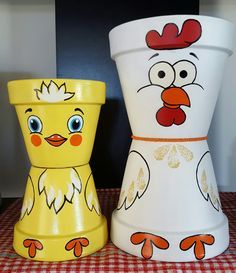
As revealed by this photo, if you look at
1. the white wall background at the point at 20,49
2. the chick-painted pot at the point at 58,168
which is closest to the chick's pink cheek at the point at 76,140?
the chick-painted pot at the point at 58,168

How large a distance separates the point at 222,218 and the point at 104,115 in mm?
341

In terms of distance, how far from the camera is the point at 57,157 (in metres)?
0.40

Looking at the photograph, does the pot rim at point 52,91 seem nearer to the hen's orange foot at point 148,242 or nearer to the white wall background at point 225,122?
the hen's orange foot at point 148,242

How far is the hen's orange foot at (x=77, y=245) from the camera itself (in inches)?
15.2

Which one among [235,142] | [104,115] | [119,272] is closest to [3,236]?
[119,272]

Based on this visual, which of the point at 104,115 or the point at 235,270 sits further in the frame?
the point at 104,115

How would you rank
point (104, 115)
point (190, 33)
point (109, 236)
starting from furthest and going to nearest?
point (104, 115) < point (109, 236) < point (190, 33)

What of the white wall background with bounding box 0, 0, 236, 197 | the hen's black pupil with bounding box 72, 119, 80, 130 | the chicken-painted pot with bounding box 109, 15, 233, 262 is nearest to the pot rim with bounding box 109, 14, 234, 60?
the chicken-painted pot with bounding box 109, 15, 233, 262

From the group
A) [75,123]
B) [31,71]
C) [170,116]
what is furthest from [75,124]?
[31,71]

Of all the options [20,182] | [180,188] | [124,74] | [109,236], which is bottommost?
[20,182]

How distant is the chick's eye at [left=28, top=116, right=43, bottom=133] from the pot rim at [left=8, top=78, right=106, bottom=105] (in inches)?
0.9

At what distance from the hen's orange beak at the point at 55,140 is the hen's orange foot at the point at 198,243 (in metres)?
0.20

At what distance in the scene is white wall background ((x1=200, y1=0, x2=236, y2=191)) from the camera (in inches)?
27.2

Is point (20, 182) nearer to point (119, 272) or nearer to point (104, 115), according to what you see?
point (104, 115)
